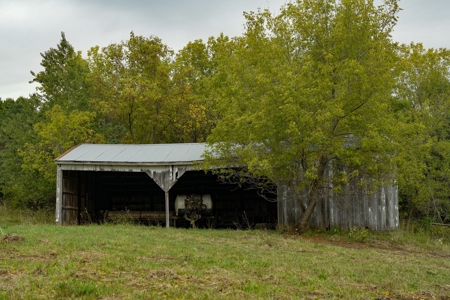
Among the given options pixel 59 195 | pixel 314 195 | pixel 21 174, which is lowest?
pixel 314 195

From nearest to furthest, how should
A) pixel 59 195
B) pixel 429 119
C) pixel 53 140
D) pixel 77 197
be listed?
pixel 59 195 → pixel 77 197 → pixel 53 140 → pixel 429 119

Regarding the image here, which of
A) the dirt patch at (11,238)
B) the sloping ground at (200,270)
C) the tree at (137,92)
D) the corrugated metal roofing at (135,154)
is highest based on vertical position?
the tree at (137,92)

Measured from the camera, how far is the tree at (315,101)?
54.4ft

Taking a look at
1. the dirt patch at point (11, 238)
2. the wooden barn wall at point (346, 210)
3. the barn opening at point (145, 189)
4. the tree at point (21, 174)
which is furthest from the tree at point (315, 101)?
the tree at point (21, 174)

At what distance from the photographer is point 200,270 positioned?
9.32 metres

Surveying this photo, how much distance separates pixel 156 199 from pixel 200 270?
1829cm

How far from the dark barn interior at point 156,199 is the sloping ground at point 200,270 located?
9597 millimetres

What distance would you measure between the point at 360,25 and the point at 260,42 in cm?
383

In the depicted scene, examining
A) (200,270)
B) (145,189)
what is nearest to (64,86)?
(145,189)

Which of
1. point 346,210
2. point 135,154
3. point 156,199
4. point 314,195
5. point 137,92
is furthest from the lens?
point 137,92

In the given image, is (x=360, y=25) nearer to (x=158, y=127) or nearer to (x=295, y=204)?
(x=295, y=204)

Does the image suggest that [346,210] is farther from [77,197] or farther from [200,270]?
[77,197]

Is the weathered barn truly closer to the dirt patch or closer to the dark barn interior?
the dark barn interior

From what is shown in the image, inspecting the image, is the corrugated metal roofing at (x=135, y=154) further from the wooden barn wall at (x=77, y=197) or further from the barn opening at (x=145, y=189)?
the wooden barn wall at (x=77, y=197)
